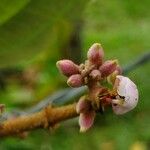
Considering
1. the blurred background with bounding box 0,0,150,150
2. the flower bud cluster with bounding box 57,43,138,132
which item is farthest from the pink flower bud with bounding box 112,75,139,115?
the blurred background with bounding box 0,0,150,150

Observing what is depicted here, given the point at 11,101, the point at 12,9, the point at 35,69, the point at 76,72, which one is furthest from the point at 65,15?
the point at 35,69

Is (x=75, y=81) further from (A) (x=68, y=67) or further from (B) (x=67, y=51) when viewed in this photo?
(B) (x=67, y=51)

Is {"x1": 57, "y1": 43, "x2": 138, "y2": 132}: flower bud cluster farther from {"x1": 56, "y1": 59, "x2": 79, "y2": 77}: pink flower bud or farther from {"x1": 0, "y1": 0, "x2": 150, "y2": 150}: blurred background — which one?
{"x1": 0, "y1": 0, "x2": 150, "y2": 150}: blurred background

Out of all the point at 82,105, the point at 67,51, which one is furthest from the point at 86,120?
the point at 67,51

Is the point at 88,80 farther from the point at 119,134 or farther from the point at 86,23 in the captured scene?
the point at 86,23

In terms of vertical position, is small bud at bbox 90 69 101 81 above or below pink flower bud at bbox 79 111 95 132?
above

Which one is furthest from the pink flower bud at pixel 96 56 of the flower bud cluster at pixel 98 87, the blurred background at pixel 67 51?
the blurred background at pixel 67 51
